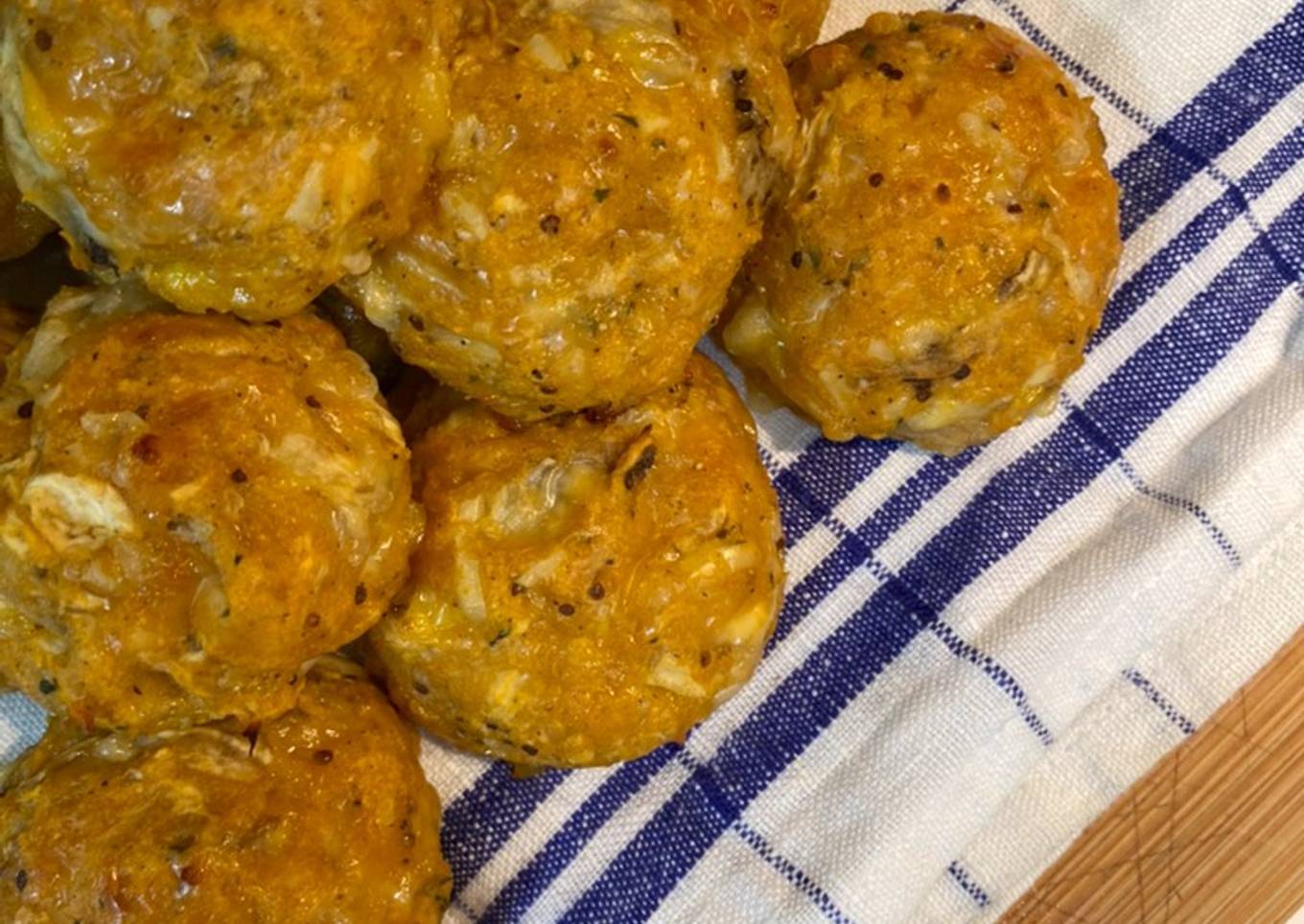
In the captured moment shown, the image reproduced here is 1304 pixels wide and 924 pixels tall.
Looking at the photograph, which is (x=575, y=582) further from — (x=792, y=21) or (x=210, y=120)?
(x=792, y=21)

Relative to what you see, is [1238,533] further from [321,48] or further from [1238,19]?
[321,48]

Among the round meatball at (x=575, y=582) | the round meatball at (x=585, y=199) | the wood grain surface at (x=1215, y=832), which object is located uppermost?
the round meatball at (x=585, y=199)

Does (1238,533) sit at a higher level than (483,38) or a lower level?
lower

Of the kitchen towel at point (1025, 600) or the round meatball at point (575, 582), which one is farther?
the kitchen towel at point (1025, 600)

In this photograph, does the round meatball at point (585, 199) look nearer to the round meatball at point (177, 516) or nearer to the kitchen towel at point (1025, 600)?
the round meatball at point (177, 516)

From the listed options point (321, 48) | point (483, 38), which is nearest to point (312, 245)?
point (321, 48)

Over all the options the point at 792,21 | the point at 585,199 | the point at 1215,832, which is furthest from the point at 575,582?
the point at 1215,832

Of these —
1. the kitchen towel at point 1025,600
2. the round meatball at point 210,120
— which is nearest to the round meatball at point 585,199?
the round meatball at point 210,120

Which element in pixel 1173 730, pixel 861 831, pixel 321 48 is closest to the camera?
pixel 321 48

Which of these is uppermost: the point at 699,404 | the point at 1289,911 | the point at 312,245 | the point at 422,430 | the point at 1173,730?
the point at 312,245
